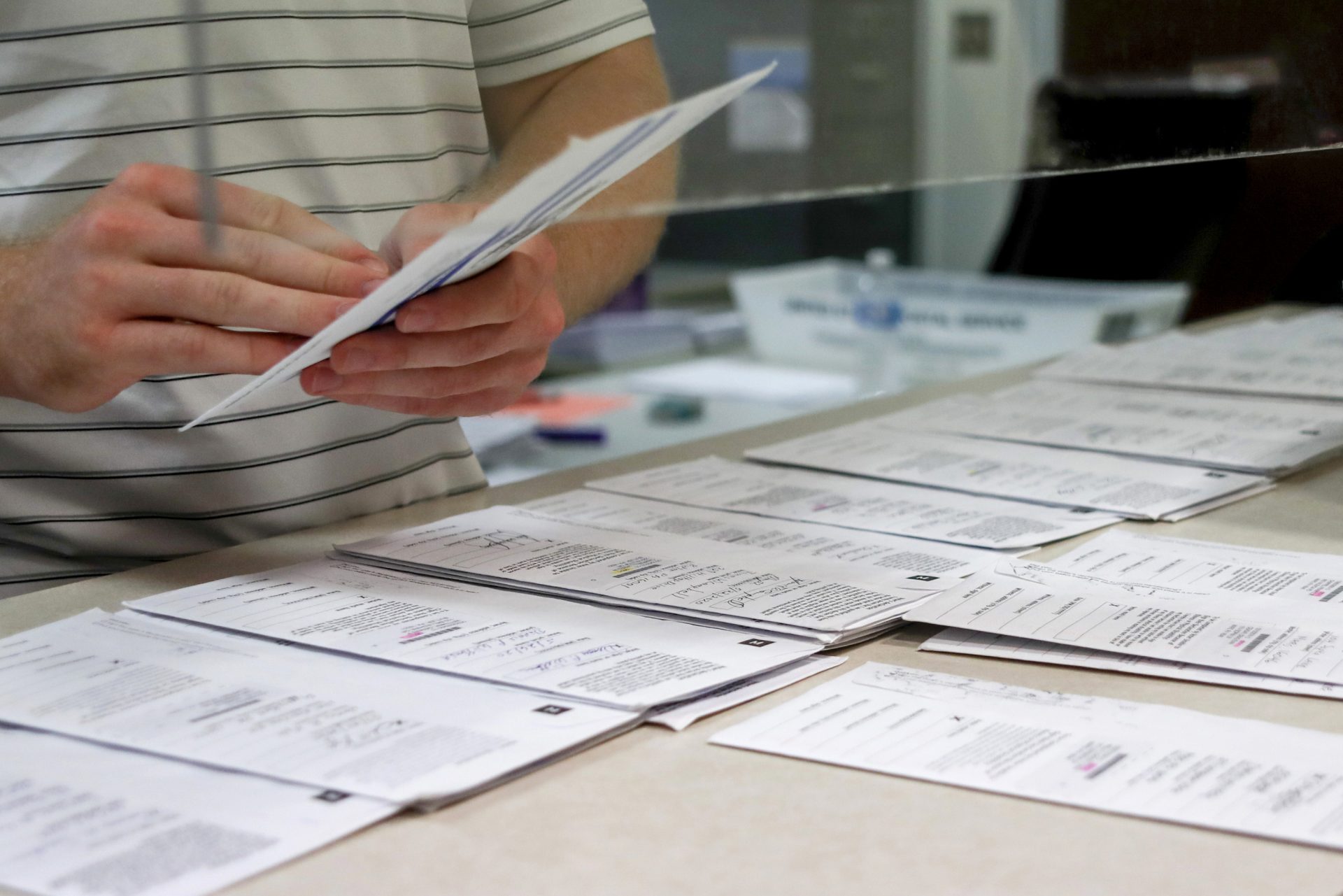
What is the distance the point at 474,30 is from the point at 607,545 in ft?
1.42

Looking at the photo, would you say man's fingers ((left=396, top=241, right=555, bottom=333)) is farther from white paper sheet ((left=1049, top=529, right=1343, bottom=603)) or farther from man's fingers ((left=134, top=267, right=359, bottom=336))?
white paper sheet ((left=1049, top=529, right=1343, bottom=603))

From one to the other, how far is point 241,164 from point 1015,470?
59cm

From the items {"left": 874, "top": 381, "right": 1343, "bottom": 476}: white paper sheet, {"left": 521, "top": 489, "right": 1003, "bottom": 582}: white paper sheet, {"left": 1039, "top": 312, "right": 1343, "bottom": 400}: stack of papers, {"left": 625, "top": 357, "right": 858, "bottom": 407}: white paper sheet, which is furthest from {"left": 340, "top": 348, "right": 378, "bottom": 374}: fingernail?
{"left": 625, "top": 357, "right": 858, "bottom": 407}: white paper sheet

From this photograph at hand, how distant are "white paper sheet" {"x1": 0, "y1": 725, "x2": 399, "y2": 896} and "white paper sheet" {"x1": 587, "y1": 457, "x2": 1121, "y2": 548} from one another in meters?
0.46

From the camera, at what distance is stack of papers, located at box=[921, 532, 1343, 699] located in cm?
62

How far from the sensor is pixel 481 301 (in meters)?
0.73

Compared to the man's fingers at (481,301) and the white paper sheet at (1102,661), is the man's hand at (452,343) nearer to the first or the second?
the man's fingers at (481,301)

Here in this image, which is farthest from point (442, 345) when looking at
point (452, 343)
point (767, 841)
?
point (767, 841)

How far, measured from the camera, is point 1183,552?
81cm

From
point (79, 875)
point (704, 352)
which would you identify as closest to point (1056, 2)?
point (79, 875)

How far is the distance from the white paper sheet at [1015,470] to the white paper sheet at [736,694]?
0.35 metres

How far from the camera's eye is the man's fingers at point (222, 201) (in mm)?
666

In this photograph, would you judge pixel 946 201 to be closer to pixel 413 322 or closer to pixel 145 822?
pixel 413 322

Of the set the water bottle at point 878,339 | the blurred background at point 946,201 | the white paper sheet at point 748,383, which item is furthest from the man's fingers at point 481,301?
the water bottle at point 878,339
